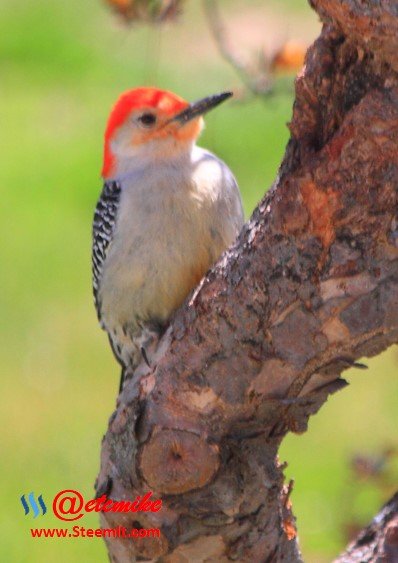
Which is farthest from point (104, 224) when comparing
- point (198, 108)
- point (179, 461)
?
point (179, 461)

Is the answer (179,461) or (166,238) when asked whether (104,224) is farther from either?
(179,461)

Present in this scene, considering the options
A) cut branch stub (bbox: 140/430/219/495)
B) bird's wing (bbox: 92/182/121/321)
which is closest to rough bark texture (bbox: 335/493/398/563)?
cut branch stub (bbox: 140/430/219/495)

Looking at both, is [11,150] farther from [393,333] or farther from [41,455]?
[393,333]

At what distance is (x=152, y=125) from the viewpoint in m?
4.98

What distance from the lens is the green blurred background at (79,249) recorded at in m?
7.43

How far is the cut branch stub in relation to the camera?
144 inches

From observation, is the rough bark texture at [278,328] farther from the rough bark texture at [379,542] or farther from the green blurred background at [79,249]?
the green blurred background at [79,249]

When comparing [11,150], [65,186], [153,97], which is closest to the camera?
[153,97]

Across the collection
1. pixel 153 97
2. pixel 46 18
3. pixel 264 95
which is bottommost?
pixel 264 95

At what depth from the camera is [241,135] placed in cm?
1084

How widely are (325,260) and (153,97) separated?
1.74 metres

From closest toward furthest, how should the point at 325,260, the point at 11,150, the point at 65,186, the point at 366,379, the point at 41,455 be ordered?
the point at 325,260, the point at 41,455, the point at 366,379, the point at 65,186, the point at 11,150

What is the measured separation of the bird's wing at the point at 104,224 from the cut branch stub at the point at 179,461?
1.23m

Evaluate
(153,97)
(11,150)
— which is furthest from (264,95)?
(11,150)
